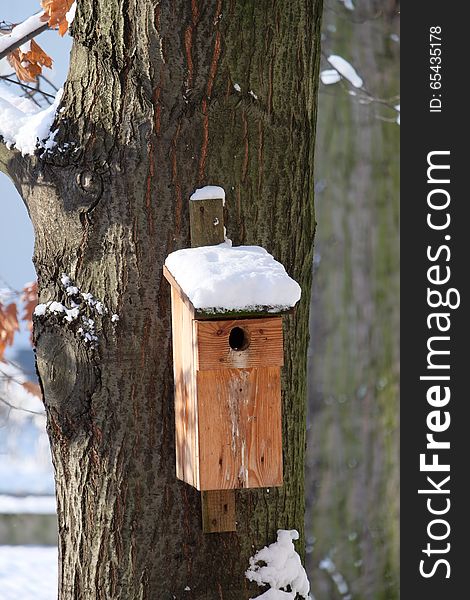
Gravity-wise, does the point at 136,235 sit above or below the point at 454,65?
below

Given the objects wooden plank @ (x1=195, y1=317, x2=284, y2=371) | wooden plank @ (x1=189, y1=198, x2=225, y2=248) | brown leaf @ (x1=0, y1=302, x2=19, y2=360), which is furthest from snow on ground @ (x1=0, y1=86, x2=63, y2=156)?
brown leaf @ (x1=0, y1=302, x2=19, y2=360)

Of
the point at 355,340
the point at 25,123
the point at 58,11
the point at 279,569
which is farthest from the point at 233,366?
the point at 355,340

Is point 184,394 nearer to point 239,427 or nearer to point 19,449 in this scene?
point 239,427

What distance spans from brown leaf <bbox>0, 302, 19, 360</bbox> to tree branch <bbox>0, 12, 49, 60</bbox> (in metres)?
1.50

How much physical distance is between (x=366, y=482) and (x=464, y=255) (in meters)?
1.41

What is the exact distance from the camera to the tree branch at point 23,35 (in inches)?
94.7

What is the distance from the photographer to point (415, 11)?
4.52 m

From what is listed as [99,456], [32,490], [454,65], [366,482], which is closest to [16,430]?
[32,490]

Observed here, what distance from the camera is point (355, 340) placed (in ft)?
15.9

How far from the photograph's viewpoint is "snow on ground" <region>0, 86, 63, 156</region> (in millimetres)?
2094

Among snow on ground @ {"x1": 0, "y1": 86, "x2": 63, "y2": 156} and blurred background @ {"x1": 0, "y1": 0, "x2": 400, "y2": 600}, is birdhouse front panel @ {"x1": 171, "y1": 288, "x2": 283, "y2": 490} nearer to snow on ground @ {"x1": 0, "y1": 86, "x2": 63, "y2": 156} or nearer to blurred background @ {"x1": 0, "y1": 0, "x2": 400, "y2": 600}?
snow on ground @ {"x1": 0, "y1": 86, "x2": 63, "y2": 156}

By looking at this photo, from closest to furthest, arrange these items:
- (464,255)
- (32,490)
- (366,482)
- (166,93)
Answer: (166,93)
(464,255)
(366,482)
(32,490)

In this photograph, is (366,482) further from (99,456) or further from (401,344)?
(99,456)

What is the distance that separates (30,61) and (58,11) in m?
0.65
